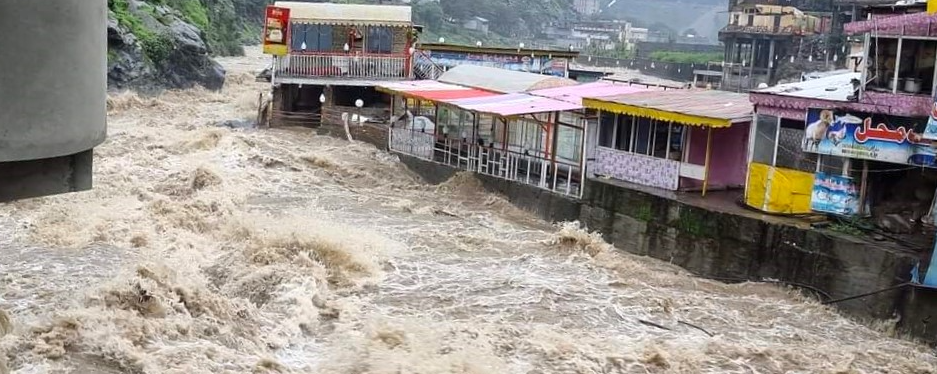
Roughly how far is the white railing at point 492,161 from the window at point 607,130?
0.76 meters

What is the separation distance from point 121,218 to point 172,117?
15.6 meters

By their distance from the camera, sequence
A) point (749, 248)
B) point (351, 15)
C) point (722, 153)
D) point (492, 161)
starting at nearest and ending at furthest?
point (749, 248), point (722, 153), point (492, 161), point (351, 15)

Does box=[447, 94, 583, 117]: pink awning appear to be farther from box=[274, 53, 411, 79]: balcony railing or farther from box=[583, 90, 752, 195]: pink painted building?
box=[274, 53, 411, 79]: balcony railing

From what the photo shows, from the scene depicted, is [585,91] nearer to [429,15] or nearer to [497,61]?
[497,61]

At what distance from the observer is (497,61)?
105ft

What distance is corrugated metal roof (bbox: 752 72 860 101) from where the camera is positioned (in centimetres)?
1493

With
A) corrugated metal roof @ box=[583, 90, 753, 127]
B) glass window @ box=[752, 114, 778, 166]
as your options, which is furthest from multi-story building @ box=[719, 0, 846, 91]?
glass window @ box=[752, 114, 778, 166]

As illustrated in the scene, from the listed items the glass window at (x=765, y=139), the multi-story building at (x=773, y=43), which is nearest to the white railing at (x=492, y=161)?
the glass window at (x=765, y=139)

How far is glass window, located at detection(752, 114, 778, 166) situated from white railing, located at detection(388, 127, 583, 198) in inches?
152

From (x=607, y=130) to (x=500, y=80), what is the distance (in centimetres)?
668

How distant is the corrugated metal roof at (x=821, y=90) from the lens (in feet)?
49.0

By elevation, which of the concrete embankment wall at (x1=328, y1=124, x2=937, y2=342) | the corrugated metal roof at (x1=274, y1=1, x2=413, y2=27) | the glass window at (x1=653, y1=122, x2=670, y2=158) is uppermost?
the corrugated metal roof at (x1=274, y1=1, x2=413, y2=27)

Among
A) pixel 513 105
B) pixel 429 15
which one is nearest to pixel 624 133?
pixel 513 105

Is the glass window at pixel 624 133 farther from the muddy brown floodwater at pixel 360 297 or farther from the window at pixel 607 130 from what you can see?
the muddy brown floodwater at pixel 360 297
